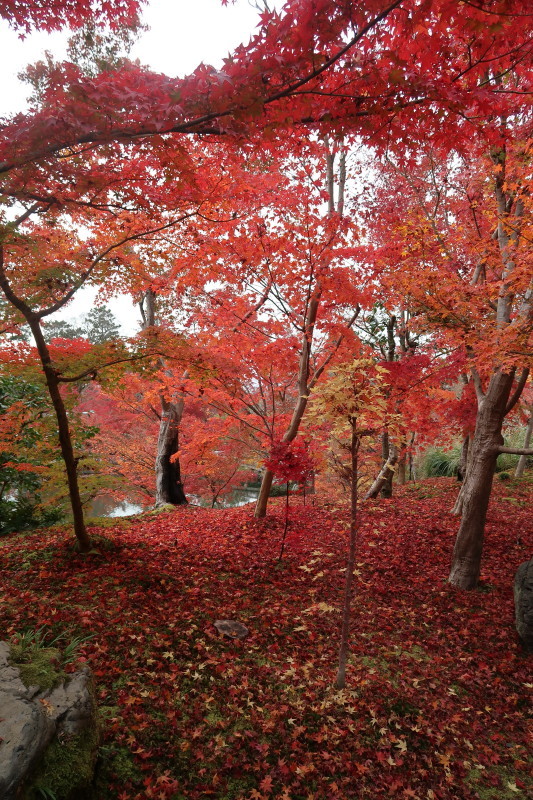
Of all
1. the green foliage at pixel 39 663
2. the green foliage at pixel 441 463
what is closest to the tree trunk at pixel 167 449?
the green foliage at pixel 39 663

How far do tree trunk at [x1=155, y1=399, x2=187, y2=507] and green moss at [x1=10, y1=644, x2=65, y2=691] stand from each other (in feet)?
29.1

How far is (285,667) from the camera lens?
4.17 m

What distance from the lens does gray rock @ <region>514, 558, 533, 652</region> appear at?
472 cm

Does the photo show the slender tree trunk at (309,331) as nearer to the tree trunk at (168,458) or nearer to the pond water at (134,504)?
the tree trunk at (168,458)

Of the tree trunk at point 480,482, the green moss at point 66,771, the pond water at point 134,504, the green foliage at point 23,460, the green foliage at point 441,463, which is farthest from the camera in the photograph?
the pond water at point 134,504

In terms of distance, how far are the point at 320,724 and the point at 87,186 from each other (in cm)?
540

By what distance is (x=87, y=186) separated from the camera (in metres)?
3.61

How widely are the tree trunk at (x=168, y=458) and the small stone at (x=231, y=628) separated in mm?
7464

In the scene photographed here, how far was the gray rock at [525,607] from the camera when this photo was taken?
15.5ft

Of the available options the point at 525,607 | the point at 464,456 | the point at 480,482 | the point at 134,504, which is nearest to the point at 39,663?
the point at 525,607

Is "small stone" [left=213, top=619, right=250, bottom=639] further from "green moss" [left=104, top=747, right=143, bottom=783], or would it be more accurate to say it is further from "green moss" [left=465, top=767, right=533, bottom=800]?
"green moss" [left=465, top=767, right=533, bottom=800]

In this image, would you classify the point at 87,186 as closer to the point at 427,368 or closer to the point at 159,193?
the point at 159,193

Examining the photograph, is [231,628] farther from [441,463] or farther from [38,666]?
A: [441,463]

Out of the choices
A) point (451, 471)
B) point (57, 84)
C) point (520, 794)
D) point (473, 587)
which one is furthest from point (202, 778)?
point (451, 471)
